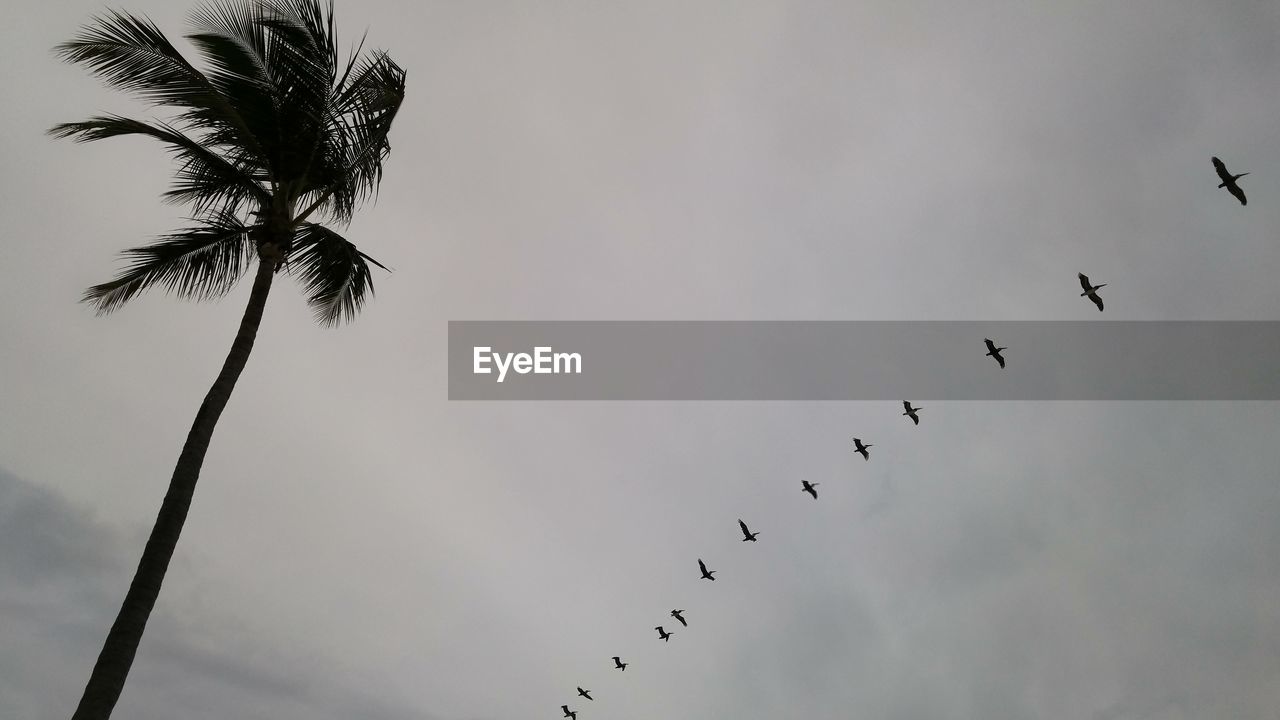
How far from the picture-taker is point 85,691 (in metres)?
8.10

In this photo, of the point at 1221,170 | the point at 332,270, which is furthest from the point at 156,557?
the point at 1221,170

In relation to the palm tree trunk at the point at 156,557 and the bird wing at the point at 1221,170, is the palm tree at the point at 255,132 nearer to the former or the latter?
the palm tree trunk at the point at 156,557

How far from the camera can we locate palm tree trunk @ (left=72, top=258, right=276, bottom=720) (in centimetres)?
825

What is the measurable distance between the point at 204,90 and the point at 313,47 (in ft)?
6.15

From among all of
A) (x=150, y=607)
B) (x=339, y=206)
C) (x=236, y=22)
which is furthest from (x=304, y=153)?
(x=150, y=607)

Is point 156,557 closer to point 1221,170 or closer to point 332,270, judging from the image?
point 332,270

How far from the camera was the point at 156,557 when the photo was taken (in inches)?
362

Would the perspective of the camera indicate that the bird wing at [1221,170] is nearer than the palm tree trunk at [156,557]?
No

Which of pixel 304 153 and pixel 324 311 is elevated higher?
pixel 304 153

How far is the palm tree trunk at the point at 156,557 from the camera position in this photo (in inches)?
325

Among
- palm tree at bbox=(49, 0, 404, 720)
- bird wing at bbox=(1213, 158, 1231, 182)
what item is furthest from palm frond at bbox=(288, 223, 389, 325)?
bird wing at bbox=(1213, 158, 1231, 182)

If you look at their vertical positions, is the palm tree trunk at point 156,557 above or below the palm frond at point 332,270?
below

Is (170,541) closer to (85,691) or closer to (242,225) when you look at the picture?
(85,691)

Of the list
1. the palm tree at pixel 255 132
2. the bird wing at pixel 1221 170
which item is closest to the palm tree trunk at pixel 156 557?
the palm tree at pixel 255 132
